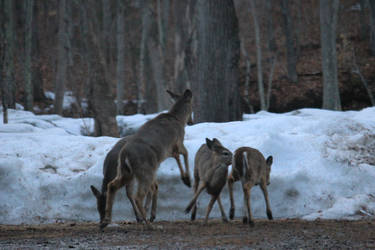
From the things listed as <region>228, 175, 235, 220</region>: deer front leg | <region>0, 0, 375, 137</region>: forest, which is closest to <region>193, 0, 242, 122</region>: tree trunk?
<region>0, 0, 375, 137</region>: forest

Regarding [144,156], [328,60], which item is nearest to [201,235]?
[144,156]

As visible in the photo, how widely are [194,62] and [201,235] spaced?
9031mm

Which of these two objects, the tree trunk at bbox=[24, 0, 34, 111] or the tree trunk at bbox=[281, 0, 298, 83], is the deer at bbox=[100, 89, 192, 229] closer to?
the tree trunk at bbox=[24, 0, 34, 111]

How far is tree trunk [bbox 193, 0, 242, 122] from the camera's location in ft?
41.7

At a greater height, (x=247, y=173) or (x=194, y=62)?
(x=194, y=62)

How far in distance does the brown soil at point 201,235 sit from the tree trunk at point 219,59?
529 centimetres

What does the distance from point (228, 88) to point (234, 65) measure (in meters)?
0.60

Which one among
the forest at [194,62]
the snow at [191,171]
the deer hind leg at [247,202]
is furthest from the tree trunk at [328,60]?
the deer hind leg at [247,202]

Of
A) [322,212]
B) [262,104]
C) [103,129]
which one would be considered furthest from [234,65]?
[262,104]

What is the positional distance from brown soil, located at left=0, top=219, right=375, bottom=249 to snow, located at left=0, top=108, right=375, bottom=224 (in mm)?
612

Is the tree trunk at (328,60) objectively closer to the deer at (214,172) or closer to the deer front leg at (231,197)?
the deer front leg at (231,197)

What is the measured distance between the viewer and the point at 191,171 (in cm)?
925

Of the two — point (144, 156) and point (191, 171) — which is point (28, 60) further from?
point (144, 156)

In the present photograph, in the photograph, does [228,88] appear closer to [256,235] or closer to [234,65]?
[234,65]
